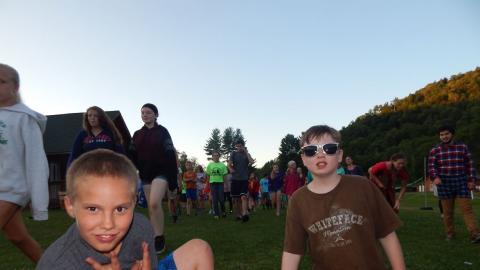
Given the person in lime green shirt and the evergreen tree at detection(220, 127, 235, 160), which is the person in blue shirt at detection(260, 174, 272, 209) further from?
the evergreen tree at detection(220, 127, 235, 160)

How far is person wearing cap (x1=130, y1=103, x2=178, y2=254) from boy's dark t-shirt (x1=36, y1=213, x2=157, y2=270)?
14.6 ft

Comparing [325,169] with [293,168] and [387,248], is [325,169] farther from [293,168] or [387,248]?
[293,168]

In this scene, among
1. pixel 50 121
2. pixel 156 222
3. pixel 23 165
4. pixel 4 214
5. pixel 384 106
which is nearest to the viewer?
pixel 4 214

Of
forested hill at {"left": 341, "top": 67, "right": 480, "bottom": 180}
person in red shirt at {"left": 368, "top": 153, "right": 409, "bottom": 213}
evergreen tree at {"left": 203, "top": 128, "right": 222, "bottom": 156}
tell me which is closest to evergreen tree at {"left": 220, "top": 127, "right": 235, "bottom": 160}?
evergreen tree at {"left": 203, "top": 128, "right": 222, "bottom": 156}

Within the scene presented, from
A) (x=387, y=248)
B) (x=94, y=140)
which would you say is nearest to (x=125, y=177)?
(x=387, y=248)

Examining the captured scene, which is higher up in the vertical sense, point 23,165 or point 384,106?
point 384,106

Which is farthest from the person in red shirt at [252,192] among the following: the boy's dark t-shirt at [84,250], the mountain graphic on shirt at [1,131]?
the boy's dark t-shirt at [84,250]

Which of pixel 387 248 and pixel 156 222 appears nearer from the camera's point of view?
pixel 387 248

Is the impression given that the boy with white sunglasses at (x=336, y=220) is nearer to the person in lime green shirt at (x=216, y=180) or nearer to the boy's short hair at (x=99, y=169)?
the boy's short hair at (x=99, y=169)

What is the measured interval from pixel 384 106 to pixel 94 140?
11489 cm

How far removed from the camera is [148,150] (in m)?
6.99

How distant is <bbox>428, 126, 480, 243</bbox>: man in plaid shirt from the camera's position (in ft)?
27.6

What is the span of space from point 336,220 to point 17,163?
9.83ft

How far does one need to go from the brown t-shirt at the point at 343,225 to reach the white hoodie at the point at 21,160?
2.33 m
